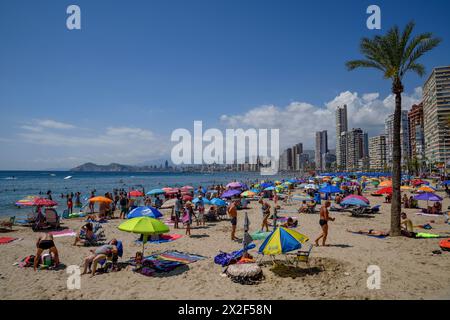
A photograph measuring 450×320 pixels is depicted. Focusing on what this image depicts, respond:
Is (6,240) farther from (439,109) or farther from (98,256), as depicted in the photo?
(439,109)

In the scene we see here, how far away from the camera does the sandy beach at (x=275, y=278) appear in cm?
599

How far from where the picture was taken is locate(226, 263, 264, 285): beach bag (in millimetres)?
6648

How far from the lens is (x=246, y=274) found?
668cm

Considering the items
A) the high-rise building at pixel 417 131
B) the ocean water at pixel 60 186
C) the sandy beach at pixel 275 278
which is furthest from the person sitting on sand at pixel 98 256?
the high-rise building at pixel 417 131

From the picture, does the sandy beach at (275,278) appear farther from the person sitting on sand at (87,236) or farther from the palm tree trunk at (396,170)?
the palm tree trunk at (396,170)

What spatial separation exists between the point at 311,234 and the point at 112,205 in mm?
14910

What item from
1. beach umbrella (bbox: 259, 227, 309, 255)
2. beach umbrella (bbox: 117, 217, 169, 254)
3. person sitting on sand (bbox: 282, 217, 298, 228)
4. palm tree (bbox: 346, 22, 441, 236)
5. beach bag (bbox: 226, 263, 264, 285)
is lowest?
person sitting on sand (bbox: 282, 217, 298, 228)

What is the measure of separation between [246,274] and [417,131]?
444 feet

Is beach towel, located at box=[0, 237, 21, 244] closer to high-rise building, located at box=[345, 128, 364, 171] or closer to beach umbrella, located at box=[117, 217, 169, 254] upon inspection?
beach umbrella, located at box=[117, 217, 169, 254]

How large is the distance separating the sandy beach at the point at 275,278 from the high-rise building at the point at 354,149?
184 metres

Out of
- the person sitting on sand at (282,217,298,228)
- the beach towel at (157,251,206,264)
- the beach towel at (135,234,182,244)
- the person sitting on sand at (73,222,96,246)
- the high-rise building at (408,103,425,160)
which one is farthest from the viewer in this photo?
the high-rise building at (408,103,425,160)

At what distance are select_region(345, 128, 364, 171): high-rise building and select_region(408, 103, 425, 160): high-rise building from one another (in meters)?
44.6

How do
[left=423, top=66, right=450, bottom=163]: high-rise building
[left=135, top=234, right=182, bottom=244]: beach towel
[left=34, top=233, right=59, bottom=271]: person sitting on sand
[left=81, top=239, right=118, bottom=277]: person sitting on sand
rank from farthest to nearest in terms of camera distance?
[left=423, top=66, right=450, bottom=163]: high-rise building → [left=135, top=234, right=182, bottom=244]: beach towel → [left=34, top=233, right=59, bottom=271]: person sitting on sand → [left=81, top=239, right=118, bottom=277]: person sitting on sand

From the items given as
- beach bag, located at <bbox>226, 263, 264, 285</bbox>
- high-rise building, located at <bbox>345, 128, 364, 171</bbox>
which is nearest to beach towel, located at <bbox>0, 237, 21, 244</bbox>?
beach bag, located at <bbox>226, 263, 264, 285</bbox>
